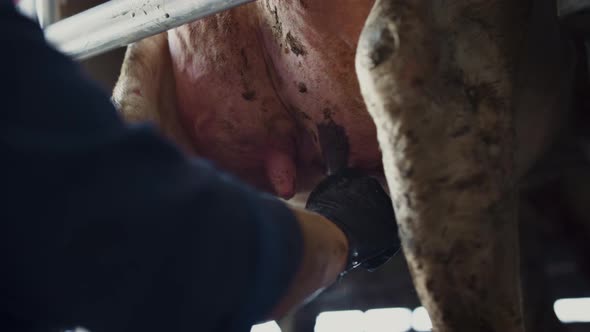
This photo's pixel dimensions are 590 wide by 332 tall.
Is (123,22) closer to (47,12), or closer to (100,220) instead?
(47,12)

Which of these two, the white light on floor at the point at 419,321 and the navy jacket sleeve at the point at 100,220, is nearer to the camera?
the navy jacket sleeve at the point at 100,220

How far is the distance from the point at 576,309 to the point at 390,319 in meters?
0.73

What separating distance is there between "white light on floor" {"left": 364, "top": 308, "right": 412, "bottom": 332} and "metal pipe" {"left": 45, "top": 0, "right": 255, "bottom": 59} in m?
1.34

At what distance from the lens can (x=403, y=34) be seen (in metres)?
0.91

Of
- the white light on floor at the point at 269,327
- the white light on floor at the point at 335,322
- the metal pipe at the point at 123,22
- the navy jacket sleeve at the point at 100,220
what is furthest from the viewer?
the white light on floor at the point at 335,322

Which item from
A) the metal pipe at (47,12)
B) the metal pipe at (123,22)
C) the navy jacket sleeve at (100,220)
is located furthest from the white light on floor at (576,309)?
the metal pipe at (47,12)

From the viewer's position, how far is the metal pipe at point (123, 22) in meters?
1.08

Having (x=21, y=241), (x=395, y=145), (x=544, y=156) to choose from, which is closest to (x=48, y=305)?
(x=21, y=241)

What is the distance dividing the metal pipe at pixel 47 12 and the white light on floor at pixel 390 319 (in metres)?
1.32

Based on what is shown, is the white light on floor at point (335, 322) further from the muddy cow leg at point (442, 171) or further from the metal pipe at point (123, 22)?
the muddy cow leg at point (442, 171)

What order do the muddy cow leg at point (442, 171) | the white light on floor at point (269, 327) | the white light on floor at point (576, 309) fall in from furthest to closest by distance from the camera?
the white light on floor at point (269, 327) < the white light on floor at point (576, 309) < the muddy cow leg at point (442, 171)

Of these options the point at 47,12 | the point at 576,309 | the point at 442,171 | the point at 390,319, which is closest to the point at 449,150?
the point at 442,171

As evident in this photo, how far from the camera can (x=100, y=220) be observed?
→ 538 millimetres

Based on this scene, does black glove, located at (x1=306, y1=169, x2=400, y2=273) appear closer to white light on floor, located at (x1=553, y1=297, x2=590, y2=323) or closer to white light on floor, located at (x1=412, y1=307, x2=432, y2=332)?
white light on floor, located at (x1=553, y1=297, x2=590, y2=323)
